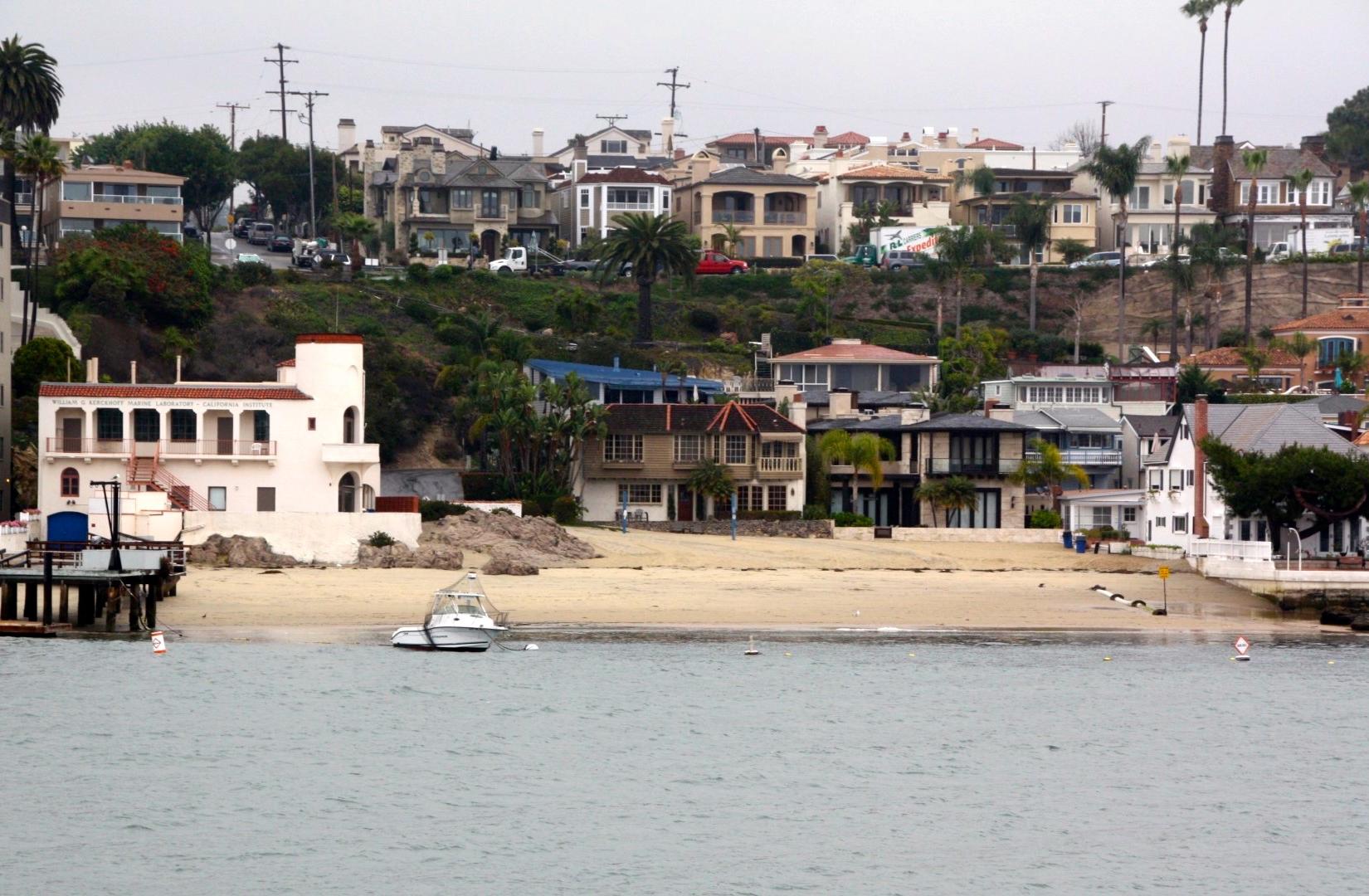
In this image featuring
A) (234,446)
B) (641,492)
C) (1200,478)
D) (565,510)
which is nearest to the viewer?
(234,446)

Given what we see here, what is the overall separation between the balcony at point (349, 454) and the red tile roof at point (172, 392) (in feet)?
6.85

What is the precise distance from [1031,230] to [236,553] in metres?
77.2

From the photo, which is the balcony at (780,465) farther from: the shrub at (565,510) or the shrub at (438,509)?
the shrub at (438,509)

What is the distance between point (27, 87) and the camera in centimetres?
10094

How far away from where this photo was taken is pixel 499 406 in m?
85.2

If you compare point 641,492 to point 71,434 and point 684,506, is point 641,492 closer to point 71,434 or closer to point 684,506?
point 684,506

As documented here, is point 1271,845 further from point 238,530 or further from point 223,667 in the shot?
point 238,530

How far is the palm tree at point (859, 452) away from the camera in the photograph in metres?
88.1

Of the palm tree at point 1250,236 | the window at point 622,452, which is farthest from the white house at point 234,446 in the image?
the palm tree at point 1250,236

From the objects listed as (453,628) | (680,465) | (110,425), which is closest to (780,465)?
(680,465)

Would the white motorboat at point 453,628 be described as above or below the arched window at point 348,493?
below

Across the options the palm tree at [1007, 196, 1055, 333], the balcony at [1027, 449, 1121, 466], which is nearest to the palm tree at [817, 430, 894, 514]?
the balcony at [1027, 449, 1121, 466]

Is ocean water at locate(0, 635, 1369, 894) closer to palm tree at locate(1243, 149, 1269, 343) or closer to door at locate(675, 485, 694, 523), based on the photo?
door at locate(675, 485, 694, 523)

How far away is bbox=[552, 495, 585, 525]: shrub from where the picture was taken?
83.1m
